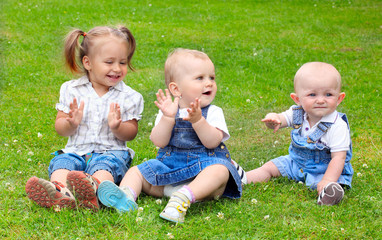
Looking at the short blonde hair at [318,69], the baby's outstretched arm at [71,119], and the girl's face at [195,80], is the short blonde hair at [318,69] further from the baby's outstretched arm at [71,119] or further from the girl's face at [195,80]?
the baby's outstretched arm at [71,119]

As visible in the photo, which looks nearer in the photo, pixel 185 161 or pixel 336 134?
pixel 185 161

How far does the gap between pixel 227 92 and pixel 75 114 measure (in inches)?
130

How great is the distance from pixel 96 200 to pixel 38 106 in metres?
3.28

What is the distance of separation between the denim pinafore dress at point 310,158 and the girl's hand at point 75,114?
5.77ft

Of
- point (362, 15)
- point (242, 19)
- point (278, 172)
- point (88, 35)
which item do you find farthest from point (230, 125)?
point (362, 15)

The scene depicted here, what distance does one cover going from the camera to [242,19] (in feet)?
40.9

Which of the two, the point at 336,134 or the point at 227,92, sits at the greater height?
the point at 336,134

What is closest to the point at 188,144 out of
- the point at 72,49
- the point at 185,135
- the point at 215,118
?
the point at 185,135

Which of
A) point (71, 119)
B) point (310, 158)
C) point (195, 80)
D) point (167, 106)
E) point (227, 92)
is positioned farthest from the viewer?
point (227, 92)

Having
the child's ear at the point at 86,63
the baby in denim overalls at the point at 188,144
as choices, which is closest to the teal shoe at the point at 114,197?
the baby in denim overalls at the point at 188,144

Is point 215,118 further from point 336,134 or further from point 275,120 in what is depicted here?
point 336,134

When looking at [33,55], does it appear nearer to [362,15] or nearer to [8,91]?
[8,91]

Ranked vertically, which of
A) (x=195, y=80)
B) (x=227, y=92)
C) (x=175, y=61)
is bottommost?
(x=227, y=92)

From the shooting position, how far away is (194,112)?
11.4 feet
